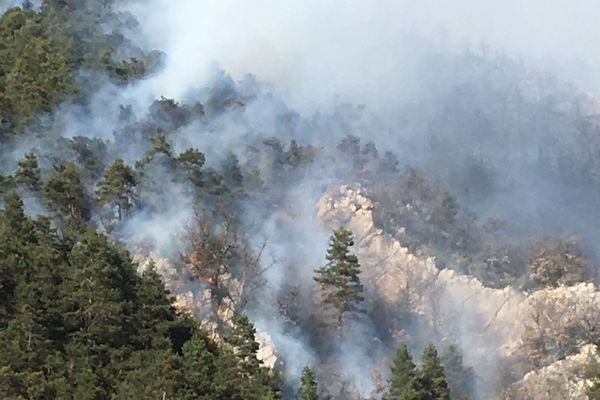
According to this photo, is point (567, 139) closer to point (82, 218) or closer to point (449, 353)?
point (449, 353)

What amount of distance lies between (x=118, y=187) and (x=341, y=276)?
10.7m

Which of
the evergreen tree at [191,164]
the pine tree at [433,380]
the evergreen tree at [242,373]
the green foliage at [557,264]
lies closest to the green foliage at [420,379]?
the pine tree at [433,380]

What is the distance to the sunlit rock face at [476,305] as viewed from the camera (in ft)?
139

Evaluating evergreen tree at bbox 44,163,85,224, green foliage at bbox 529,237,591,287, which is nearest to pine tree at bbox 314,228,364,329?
green foliage at bbox 529,237,591,287

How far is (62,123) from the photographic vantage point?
50.9 m

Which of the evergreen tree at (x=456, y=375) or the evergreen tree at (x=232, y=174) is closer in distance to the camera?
the evergreen tree at (x=456, y=375)

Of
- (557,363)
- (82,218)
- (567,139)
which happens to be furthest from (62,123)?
(567,139)

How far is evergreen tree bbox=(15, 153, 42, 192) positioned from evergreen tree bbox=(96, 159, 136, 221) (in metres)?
2.75

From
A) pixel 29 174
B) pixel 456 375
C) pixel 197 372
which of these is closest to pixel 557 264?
pixel 456 375

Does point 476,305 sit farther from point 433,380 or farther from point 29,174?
point 29,174

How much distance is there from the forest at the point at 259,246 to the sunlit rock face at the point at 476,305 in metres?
0.09

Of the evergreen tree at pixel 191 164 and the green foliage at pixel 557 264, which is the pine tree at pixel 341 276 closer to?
the evergreen tree at pixel 191 164

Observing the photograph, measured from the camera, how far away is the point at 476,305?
45625mm

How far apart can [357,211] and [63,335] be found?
64.4 feet
